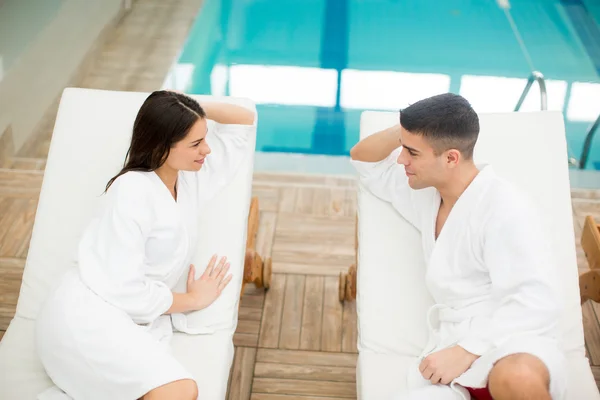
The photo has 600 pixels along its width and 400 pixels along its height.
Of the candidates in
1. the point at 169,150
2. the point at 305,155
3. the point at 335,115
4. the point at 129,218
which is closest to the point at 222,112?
the point at 169,150

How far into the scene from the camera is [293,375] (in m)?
2.21

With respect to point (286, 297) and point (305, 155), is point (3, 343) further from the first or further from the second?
point (305, 155)

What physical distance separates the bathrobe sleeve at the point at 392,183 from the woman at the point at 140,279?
20.5 inches

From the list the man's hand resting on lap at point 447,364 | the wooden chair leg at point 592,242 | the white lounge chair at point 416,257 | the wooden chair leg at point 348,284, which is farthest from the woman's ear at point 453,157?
the wooden chair leg at point 592,242

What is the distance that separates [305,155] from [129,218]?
1948mm

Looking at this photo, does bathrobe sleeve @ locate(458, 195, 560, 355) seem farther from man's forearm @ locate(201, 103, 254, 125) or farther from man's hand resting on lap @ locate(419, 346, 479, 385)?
man's forearm @ locate(201, 103, 254, 125)

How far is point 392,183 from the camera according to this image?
2.00m

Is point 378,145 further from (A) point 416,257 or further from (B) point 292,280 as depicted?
(B) point 292,280

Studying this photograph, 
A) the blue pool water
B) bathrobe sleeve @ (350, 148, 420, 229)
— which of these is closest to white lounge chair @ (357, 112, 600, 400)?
bathrobe sleeve @ (350, 148, 420, 229)

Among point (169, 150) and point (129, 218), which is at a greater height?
point (169, 150)

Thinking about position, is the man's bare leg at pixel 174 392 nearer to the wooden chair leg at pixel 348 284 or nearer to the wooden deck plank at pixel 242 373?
the wooden deck plank at pixel 242 373

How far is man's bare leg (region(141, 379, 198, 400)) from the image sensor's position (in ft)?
5.11

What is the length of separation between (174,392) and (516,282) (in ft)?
2.96

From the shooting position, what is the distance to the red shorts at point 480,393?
160 centimetres
